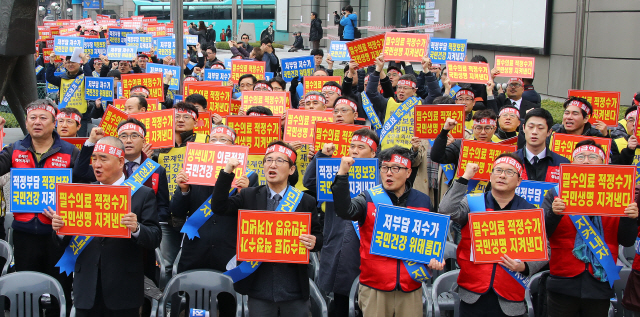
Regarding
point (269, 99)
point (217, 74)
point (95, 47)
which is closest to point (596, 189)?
point (269, 99)

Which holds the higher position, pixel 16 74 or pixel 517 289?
pixel 16 74

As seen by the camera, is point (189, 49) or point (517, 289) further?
point (189, 49)

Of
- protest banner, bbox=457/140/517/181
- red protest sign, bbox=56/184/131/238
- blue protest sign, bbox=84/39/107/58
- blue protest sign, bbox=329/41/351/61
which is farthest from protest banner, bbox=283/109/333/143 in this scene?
blue protest sign, bbox=84/39/107/58

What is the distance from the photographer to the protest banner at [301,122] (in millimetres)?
7582

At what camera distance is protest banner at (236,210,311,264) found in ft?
16.1

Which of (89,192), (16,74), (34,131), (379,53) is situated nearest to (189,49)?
(16,74)

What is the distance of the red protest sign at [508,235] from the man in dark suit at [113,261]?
2.37 m

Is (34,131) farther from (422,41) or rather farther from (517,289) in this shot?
(422,41)

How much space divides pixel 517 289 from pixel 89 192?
324 cm

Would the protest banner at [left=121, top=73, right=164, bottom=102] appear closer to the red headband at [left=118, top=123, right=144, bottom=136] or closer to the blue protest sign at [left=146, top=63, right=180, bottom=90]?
the blue protest sign at [left=146, top=63, right=180, bottom=90]

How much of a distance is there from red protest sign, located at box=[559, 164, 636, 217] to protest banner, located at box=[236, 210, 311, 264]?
201 centimetres

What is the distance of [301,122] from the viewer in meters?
7.65

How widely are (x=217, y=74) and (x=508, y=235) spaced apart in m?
8.12

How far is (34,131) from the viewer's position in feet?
20.1
